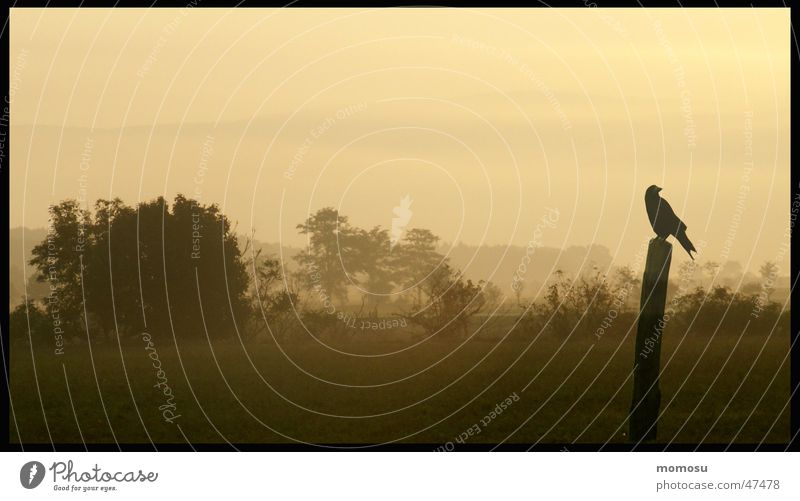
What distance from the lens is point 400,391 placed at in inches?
894

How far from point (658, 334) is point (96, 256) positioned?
59.6ft

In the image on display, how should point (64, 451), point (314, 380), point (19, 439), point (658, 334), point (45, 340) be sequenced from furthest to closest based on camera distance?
point (45, 340) < point (314, 380) < point (19, 439) < point (64, 451) < point (658, 334)

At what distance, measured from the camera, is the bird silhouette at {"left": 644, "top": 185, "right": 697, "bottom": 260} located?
16.7 meters

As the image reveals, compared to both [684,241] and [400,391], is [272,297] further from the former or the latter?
[684,241]

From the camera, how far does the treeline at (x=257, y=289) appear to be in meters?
25.5

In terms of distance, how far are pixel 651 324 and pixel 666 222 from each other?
5.51ft

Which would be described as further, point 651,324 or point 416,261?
point 416,261

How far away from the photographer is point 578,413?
21328mm

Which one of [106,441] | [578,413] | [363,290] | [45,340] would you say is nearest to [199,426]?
[106,441]

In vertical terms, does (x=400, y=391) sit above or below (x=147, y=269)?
below

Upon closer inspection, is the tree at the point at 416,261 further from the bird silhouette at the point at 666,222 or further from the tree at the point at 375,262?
the bird silhouette at the point at 666,222

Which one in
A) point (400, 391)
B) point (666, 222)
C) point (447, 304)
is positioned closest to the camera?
point (666, 222)

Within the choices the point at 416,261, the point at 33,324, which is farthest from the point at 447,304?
the point at 33,324

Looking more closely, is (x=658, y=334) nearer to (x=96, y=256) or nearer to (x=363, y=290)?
(x=363, y=290)
